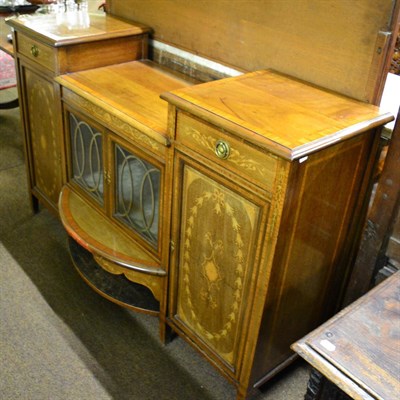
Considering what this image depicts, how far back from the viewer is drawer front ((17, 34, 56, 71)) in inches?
68.9

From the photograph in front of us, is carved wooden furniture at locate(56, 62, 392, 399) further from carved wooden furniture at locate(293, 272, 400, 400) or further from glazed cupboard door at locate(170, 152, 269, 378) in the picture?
carved wooden furniture at locate(293, 272, 400, 400)

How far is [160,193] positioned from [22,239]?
37.9 inches

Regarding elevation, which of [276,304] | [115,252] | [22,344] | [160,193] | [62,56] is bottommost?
[22,344]

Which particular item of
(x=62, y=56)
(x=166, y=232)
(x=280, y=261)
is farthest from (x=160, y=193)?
(x=62, y=56)

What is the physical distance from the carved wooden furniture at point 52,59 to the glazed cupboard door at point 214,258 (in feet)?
2.25

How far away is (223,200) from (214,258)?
189 mm

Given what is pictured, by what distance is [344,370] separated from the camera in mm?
842

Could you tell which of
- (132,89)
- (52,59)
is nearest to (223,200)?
(132,89)

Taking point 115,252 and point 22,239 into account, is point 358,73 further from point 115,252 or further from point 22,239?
point 22,239

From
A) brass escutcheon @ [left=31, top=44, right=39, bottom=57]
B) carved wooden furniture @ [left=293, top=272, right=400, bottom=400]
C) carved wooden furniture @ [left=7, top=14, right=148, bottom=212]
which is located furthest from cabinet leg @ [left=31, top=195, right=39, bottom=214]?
carved wooden furniture @ [left=293, top=272, right=400, bottom=400]

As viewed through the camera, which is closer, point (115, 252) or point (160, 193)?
point (160, 193)

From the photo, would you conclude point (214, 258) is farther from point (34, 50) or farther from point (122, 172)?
point (34, 50)

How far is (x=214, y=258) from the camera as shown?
1359 millimetres

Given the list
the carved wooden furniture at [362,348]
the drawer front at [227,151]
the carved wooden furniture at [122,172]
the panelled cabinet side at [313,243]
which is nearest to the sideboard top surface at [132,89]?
the carved wooden furniture at [122,172]
